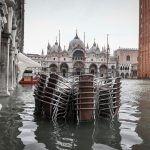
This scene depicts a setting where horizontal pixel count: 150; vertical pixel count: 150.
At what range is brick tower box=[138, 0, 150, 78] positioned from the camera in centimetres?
8700

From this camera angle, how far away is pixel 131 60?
140 metres

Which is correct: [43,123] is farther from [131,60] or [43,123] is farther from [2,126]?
[131,60]

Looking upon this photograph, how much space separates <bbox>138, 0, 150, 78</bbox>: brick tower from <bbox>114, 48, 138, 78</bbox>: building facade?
4271 centimetres

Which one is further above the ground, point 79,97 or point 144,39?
point 144,39

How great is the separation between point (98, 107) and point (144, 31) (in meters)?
83.4

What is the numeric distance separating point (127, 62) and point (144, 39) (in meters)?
49.9

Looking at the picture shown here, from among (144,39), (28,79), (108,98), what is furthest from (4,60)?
(144,39)

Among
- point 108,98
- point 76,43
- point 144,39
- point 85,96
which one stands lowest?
point 108,98

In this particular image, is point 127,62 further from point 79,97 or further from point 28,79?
point 79,97

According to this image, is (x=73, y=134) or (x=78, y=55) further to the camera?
(x=78, y=55)

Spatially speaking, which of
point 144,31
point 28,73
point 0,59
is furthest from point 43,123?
point 144,31

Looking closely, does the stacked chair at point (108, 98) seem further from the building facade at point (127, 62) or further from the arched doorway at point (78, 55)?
the building facade at point (127, 62)

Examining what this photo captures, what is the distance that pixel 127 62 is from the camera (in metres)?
140

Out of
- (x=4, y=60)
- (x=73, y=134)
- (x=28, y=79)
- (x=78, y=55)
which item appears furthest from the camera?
(x=78, y=55)
